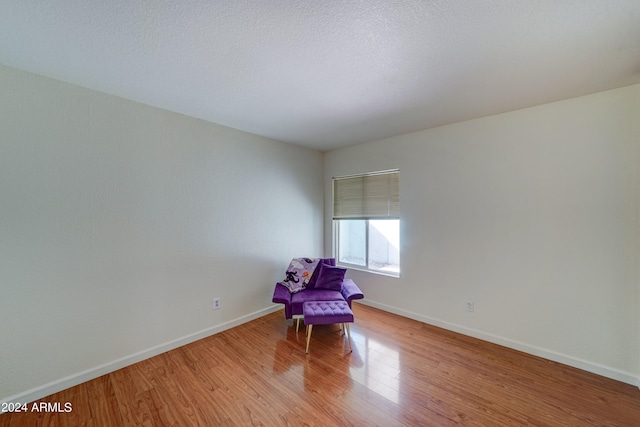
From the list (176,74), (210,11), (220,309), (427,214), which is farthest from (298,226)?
(210,11)

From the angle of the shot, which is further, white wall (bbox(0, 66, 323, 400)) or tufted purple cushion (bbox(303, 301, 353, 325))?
tufted purple cushion (bbox(303, 301, 353, 325))

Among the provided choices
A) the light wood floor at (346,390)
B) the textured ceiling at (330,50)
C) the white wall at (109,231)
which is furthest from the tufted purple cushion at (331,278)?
the textured ceiling at (330,50)

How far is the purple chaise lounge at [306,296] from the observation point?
→ 2.81 meters

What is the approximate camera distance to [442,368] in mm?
2205

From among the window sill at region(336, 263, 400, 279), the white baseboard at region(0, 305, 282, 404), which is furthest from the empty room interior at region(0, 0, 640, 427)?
the window sill at region(336, 263, 400, 279)

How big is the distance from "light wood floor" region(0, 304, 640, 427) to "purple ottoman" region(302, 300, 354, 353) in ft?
0.97

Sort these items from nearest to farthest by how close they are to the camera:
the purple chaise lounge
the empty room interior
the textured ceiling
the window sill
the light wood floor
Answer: the textured ceiling, the empty room interior, the light wood floor, the purple chaise lounge, the window sill

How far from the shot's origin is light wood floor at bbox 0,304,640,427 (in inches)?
65.5

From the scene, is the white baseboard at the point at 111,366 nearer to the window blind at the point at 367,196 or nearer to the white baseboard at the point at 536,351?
the window blind at the point at 367,196

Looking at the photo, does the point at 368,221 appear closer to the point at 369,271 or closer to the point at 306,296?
the point at 369,271

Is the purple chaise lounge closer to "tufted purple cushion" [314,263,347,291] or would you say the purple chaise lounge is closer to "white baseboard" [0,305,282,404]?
"tufted purple cushion" [314,263,347,291]

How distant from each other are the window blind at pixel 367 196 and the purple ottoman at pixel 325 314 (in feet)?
5.03

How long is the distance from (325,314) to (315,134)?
2.32 m

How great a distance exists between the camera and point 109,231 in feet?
7.13
